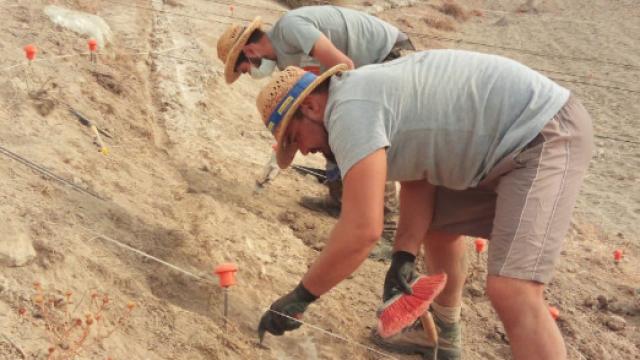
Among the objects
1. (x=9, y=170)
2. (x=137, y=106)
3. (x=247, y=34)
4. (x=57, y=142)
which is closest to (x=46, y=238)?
(x=9, y=170)

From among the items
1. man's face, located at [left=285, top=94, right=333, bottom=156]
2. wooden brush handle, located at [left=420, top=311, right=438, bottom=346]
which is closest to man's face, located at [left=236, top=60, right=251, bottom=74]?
man's face, located at [left=285, top=94, right=333, bottom=156]

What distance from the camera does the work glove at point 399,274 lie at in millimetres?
2664

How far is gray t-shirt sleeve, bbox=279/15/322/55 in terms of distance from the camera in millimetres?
3744

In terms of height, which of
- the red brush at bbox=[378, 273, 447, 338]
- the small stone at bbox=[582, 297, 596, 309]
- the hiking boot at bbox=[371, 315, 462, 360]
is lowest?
the small stone at bbox=[582, 297, 596, 309]

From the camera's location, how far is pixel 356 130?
2.12 metres

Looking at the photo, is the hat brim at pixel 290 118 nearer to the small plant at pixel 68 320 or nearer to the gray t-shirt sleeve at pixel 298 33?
the small plant at pixel 68 320

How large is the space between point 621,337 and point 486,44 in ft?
34.9

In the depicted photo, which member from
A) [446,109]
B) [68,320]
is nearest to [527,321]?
[446,109]

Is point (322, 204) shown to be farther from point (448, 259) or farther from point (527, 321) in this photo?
point (527, 321)

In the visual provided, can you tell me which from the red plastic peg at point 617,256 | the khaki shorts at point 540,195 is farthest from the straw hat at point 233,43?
the red plastic peg at point 617,256

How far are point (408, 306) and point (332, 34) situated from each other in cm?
198

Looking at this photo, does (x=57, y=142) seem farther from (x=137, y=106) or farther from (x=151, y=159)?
(x=137, y=106)

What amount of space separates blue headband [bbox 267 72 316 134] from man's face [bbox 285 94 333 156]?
0.15 feet

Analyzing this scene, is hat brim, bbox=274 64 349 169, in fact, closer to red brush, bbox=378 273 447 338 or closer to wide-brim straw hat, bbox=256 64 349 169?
wide-brim straw hat, bbox=256 64 349 169
